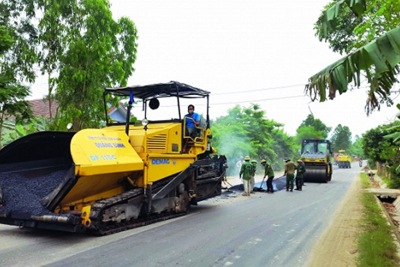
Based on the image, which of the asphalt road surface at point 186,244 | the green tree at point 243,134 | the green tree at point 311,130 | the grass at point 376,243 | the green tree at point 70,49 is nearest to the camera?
the asphalt road surface at point 186,244

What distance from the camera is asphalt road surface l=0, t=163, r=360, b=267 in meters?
5.62

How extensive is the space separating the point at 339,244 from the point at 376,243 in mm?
653

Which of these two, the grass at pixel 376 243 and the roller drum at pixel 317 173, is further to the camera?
the roller drum at pixel 317 173

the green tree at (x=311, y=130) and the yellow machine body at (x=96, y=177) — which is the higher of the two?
the green tree at (x=311, y=130)

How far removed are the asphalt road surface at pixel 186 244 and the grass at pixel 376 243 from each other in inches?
32.4

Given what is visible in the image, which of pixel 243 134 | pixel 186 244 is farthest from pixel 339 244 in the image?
pixel 243 134

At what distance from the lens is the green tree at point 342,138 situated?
97.9m

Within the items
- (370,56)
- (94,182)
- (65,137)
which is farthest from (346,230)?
(65,137)

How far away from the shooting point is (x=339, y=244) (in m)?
6.94

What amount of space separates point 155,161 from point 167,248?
262cm

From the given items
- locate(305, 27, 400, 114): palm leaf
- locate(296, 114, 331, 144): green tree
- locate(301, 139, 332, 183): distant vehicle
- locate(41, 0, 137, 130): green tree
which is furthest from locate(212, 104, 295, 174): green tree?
locate(296, 114, 331, 144): green tree

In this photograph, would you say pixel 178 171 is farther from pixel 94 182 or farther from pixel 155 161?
pixel 94 182

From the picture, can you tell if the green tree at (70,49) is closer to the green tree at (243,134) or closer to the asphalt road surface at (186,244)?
the asphalt road surface at (186,244)

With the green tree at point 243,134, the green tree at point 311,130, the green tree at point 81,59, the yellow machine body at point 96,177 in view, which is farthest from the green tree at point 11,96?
the green tree at point 311,130
